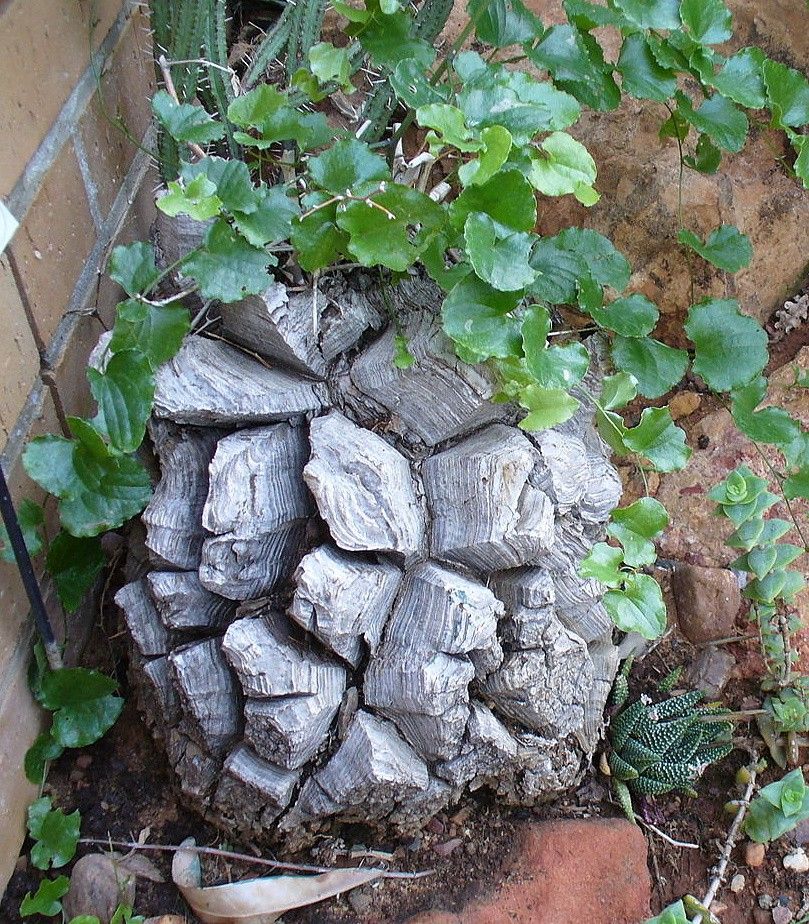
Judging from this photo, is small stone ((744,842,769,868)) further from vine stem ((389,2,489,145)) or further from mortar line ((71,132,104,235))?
mortar line ((71,132,104,235))

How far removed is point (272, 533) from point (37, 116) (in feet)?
2.42

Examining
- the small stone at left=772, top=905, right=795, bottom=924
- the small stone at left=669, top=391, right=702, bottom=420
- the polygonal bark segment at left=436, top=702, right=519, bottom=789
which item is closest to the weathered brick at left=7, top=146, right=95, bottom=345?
the polygonal bark segment at left=436, top=702, right=519, bottom=789

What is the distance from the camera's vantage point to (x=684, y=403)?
1947 millimetres

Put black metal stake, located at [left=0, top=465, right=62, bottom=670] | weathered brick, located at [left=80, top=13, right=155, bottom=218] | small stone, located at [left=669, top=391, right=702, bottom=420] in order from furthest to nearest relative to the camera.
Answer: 1. small stone, located at [left=669, top=391, right=702, bottom=420]
2. weathered brick, located at [left=80, top=13, right=155, bottom=218]
3. black metal stake, located at [left=0, top=465, right=62, bottom=670]

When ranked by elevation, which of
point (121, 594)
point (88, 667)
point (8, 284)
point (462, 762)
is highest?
point (8, 284)

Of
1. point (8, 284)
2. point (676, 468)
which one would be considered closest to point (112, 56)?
point (8, 284)

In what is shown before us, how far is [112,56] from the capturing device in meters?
1.66

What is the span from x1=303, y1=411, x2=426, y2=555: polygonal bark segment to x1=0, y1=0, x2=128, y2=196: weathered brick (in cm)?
60

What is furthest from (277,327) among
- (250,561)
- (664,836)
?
(664,836)

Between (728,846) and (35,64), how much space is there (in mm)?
1716

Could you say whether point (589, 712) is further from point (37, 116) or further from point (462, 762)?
point (37, 116)

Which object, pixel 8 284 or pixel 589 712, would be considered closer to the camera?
pixel 8 284

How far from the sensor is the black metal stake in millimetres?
1283

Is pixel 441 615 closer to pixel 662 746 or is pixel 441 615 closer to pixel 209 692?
Result: pixel 209 692
